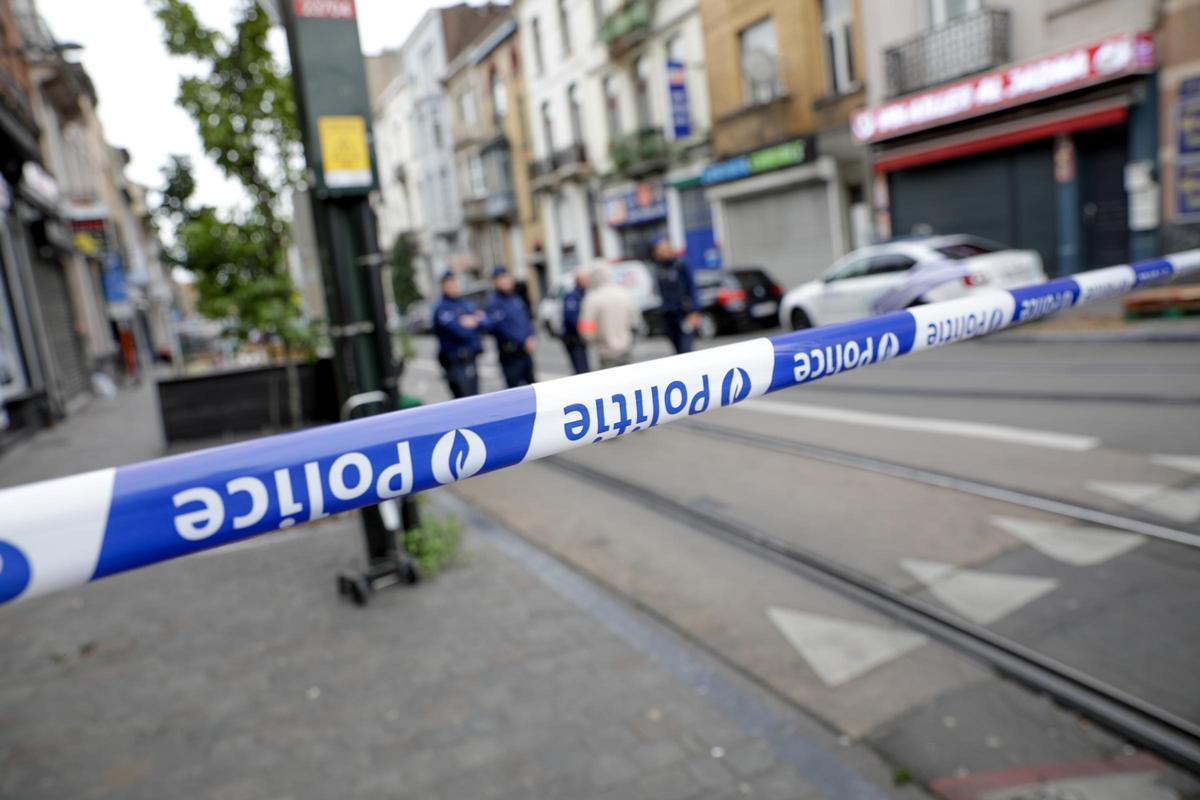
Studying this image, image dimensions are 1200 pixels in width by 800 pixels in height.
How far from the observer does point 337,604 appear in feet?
15.4

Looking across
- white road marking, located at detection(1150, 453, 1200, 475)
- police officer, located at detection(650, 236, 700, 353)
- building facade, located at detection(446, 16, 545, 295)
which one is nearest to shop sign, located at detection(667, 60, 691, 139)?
building facade, located at detection(446, 16, 545, 295)

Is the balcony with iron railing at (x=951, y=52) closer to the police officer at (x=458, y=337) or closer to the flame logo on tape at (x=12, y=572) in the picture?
the police officer at (x=458, y=337)

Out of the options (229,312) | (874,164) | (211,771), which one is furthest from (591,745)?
(874,164)

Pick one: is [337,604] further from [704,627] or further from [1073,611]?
[1073,611]

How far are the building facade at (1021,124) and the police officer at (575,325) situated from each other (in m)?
10.4

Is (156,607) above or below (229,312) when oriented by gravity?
below

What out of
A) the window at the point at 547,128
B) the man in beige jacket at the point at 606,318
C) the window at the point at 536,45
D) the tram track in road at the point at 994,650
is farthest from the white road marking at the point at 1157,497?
the window at the point at 536,45

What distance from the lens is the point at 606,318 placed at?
28.5ft

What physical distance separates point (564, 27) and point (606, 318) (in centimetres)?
2555

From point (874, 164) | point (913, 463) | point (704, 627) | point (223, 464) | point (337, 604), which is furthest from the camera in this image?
point (874, 164)

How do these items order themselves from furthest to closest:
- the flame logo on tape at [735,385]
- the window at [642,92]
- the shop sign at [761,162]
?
1. the window at [642,92]
2. the shop sign at [761,162]
3. the flame logo on tape at [735,385]

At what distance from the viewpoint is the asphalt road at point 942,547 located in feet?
9.92

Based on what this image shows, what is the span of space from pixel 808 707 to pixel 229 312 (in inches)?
303

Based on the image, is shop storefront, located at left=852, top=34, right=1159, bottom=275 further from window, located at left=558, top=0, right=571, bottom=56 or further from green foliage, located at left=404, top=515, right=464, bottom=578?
window, located at left=558, top=0, right=571, bottom=56
